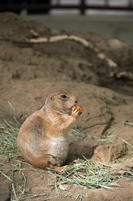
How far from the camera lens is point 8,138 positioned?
467 cm

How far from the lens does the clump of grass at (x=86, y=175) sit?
3.71 m

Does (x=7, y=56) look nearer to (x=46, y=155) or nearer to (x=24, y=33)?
(x=24, y=33)

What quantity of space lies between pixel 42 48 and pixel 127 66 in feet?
Answer: 8.62

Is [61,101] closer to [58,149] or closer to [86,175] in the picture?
[58,149]

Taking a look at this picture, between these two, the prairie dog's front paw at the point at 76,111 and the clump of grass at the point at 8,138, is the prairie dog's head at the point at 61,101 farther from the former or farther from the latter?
the clump of grass at the point at 8,138

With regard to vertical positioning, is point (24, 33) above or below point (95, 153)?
above

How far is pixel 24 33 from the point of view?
8.34 meters

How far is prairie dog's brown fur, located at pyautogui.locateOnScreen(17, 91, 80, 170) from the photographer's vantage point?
12.5ft

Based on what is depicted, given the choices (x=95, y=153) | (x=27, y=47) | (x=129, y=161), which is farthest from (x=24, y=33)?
(x=129, y=161)

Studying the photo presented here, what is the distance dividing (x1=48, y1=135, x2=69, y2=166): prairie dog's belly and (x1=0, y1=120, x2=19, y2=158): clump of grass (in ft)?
2.07

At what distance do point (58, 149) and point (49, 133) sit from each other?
224 mm

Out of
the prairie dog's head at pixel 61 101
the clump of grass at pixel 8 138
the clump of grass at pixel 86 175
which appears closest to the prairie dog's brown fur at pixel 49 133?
the prairie dog's head at pixel 61 101

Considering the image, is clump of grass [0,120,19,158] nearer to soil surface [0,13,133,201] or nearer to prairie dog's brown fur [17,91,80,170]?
soil surface [0,13,133,201]

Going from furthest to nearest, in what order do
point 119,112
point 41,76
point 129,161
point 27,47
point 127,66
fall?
point 127,66
point 27,47
point 41,76
point 119,112
point 129,161
